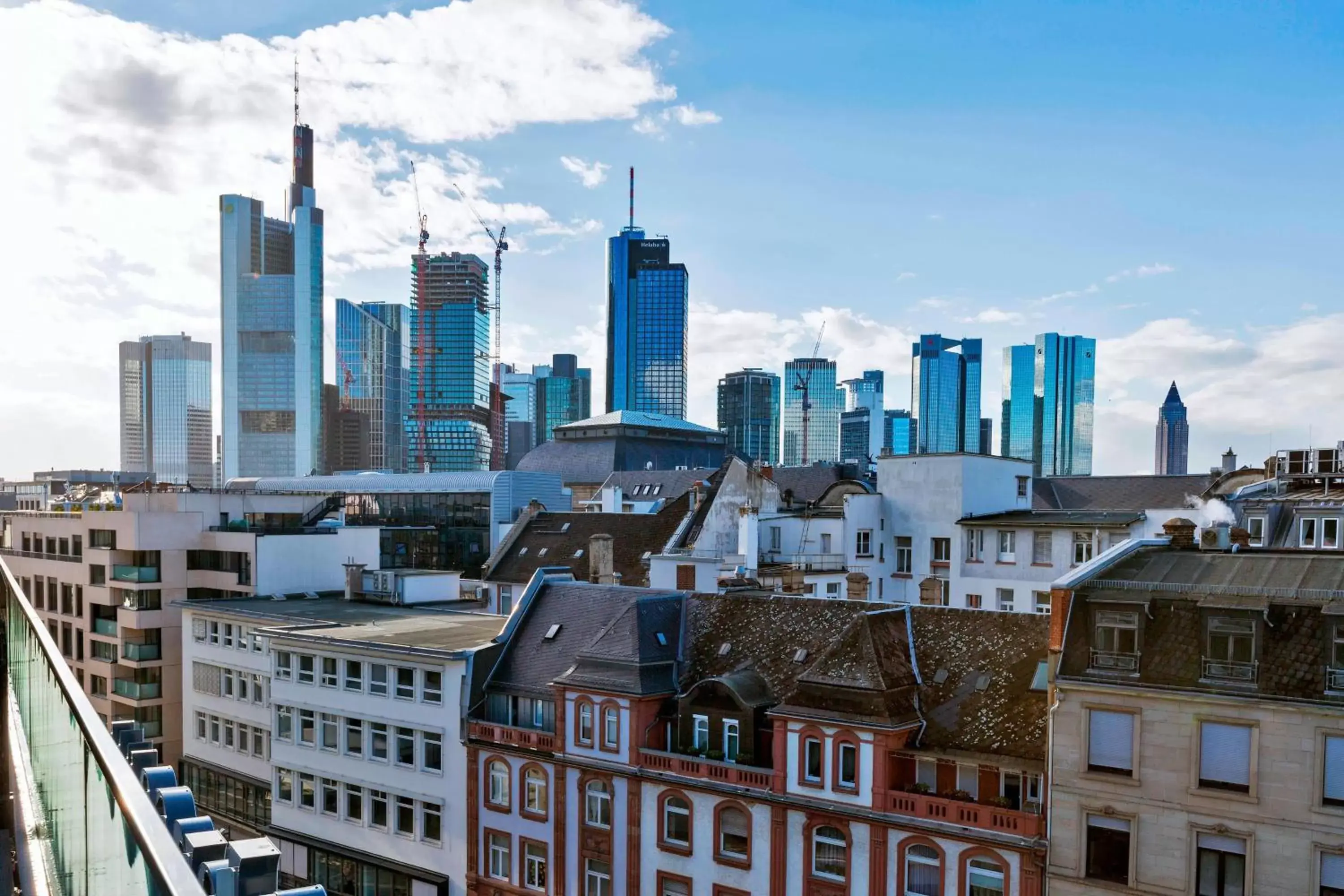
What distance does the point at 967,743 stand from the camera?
3164cm

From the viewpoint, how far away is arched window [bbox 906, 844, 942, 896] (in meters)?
30.6

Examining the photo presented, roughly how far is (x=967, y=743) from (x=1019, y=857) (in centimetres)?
369

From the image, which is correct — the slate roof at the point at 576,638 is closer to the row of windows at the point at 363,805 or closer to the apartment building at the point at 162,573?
the row of windows at the point at 363,805

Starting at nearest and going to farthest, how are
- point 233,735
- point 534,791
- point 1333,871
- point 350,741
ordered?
point 1333,871
point 534,791
point 350,741
point 233,735

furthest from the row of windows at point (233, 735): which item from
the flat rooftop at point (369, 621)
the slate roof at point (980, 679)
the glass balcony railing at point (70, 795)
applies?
the glass balcony railing at point (70, 795)

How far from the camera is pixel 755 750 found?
3497 cm

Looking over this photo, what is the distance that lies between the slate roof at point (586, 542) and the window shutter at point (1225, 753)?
3689cm

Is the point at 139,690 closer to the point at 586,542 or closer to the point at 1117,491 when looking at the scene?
the point at 586,542

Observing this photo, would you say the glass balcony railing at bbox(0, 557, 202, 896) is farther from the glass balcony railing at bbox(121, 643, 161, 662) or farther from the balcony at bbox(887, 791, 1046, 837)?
the glass balcony railing at bbox(121, 643, 161, 662)

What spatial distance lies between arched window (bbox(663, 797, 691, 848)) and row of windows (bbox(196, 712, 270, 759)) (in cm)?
2673

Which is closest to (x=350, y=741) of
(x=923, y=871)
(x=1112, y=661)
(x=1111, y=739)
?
(x=923, y=871)

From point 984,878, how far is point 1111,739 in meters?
5.74

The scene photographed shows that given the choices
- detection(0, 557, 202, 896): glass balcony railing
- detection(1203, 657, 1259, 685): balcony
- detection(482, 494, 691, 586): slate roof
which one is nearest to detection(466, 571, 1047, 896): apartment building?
detection(1203, 657, 1259, 685): balcony

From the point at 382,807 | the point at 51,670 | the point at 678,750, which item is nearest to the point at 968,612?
the point at 678,750
